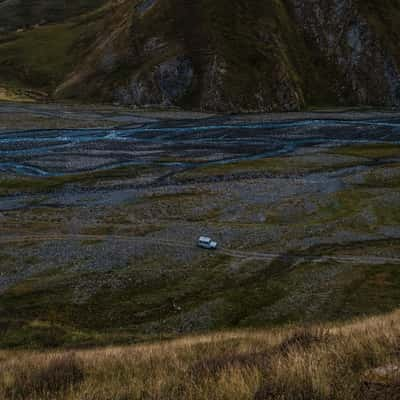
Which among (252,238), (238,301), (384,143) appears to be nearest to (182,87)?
(384,143)

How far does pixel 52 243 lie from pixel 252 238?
20528mm

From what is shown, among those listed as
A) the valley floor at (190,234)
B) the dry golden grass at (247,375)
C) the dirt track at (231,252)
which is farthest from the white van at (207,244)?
the dry golden grass at (247,375)

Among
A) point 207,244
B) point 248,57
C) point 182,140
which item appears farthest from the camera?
point 248,57

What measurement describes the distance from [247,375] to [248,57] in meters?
152

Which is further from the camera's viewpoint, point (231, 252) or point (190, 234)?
point (190, 234)

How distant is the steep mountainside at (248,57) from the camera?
149750mm

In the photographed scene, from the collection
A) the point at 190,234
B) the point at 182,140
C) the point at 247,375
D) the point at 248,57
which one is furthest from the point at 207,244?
the point at 248,57

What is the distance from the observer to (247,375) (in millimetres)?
9523

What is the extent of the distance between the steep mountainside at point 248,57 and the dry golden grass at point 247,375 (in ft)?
443

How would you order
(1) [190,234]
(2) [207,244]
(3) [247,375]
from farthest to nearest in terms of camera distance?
(1) [190,234], (2) [207,244], (3) [247,375]

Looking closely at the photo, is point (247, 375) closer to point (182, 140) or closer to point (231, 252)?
point (231, 252)

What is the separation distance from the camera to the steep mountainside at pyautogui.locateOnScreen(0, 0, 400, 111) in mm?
149750

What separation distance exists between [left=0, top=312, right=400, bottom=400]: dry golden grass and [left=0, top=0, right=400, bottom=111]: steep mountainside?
135 m

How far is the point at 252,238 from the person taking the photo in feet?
160
